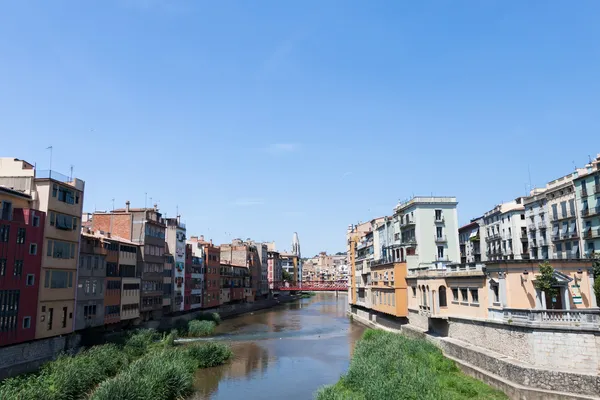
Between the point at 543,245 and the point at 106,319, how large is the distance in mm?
56769

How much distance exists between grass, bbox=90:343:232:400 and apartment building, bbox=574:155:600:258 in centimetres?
4585

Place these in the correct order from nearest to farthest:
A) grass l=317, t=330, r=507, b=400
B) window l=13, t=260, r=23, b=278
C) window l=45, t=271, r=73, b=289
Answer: grass l=317, t=330, r=507, b=400 < window l=13, t=260, r=23, b=278 < window l=45, t=271, r=73, b=289

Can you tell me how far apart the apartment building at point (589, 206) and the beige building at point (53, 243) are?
2154 inches

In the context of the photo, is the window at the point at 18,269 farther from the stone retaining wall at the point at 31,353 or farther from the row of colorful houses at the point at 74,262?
the stone retaining wall at the point at 31,353

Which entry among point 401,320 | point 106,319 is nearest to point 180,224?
point 106,319

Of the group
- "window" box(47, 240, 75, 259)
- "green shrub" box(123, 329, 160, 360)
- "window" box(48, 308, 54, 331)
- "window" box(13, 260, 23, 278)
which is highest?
"window" box(47, 240, 75, 259)

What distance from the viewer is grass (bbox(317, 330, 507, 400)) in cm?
2447

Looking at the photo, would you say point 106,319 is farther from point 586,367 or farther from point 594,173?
point 594,173

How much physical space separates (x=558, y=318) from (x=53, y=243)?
3808 centimetres

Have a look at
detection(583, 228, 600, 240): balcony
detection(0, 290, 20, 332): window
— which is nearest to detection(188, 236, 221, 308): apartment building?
detection(0, 290, 20, 332): window

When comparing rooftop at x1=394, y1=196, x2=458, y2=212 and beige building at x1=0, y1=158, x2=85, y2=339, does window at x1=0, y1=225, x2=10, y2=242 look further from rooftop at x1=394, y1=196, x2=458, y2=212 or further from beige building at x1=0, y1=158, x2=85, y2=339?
rooftop at x1=394, y1=196, x2=458, y2=212

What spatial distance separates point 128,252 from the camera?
52.9 metres

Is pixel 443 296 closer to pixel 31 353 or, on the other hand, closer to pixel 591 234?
pixel 591 234

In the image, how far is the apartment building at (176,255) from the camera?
68125 mm
